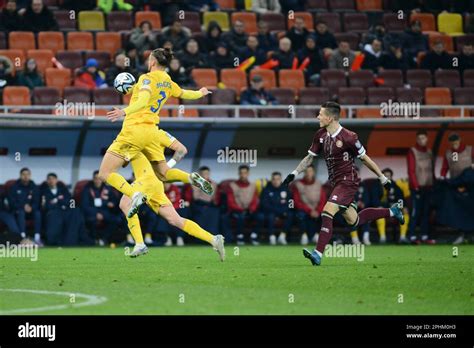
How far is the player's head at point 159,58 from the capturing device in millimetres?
16484

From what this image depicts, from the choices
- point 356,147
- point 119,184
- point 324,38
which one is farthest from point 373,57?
point 119,184

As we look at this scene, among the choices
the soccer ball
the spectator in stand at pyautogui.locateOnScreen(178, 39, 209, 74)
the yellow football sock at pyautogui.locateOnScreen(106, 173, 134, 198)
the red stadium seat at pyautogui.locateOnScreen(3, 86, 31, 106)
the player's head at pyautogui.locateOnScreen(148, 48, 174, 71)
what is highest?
the spectator in stand at pyautogui.locateOnScreen(178, 39, 209, 74)

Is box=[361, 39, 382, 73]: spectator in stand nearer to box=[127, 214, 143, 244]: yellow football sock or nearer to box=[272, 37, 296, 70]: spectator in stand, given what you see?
box=[272, 37, 296, 70]: spectator in stand

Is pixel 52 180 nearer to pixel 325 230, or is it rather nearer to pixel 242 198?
pixel 242 198

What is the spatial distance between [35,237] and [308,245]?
540cm

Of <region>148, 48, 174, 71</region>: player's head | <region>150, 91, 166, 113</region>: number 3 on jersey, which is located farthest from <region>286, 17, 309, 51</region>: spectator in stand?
<region>148, 48, 174, 71</region>: player's head

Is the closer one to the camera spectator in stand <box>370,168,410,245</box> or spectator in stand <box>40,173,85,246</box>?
spectator in stand <box>40,173,85,246</box>

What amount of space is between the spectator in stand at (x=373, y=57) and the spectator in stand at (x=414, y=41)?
3.63ft

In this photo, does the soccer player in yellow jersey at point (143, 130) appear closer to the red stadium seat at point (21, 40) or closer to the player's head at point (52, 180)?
the player's head at point (52, 180)

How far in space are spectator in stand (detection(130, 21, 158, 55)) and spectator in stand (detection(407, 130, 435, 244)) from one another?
236 inches

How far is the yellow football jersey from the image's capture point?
54.1ft

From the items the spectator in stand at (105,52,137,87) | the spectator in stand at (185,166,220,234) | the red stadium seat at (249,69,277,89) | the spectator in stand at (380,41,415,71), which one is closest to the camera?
the spectator in stand at (185,166,220,234)

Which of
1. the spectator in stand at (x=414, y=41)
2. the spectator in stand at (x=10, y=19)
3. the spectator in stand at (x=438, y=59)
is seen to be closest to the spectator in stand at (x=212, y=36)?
the spectator in stand at (x=10, y=19)
